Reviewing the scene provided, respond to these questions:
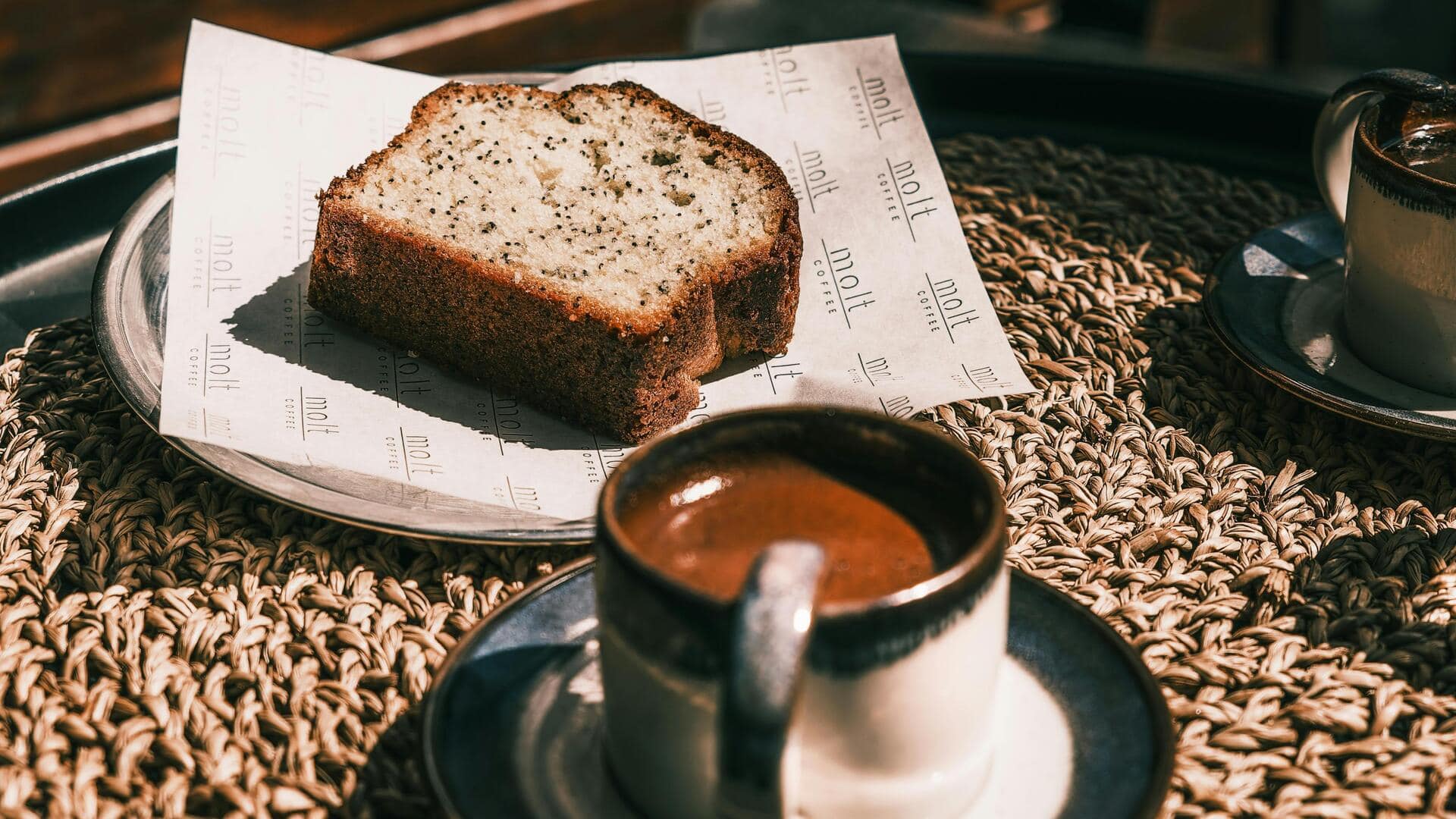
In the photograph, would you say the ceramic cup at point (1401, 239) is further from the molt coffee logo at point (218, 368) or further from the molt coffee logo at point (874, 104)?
the molt coffee logo at point (218, 368)

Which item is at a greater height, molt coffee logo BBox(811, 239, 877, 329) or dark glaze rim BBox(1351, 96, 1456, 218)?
dark glaze rim BBox(1351, 96, 1456, 218)

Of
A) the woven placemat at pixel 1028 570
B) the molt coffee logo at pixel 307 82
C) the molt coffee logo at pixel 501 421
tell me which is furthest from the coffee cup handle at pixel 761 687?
the molt coffee logo at pixel 307 82

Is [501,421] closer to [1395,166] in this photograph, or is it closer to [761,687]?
[761,687]

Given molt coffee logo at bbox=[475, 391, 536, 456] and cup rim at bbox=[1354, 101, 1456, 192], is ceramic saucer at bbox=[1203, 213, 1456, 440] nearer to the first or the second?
cup rim at bbox=[1354, 101, 1456, 192]

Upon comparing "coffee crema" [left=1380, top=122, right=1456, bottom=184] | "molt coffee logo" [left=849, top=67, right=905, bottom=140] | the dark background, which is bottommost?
the dark background

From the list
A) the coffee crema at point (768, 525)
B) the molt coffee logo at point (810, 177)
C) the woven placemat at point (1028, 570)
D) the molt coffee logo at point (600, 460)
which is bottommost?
the molt coffee logo at point (600, 460)

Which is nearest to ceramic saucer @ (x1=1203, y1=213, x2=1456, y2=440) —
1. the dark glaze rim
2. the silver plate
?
the dark glaze rim

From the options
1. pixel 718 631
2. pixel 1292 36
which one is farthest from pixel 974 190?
pixel 1292 36

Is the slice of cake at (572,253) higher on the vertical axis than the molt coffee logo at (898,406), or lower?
higher
